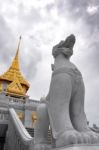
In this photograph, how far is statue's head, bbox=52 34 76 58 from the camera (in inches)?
254

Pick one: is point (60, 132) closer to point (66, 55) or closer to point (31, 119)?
point (66, 55)

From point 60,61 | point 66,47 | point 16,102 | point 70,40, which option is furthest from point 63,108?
point 16,102

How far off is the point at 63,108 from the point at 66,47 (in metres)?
1.56

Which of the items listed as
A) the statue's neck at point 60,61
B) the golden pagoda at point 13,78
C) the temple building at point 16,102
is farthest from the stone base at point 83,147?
the golden pagoda at point 13,78

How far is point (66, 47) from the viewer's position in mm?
6535

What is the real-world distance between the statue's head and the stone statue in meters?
0.05

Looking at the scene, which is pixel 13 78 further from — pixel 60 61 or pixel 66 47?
pixel 60 61

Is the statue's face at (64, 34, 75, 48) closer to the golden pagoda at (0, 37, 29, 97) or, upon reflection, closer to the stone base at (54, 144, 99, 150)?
the stone base at (54, 144, 99, 150)

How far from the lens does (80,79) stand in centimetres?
613

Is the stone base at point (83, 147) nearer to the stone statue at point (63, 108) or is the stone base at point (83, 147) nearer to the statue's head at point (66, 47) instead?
the stone statue at point (63, 108)

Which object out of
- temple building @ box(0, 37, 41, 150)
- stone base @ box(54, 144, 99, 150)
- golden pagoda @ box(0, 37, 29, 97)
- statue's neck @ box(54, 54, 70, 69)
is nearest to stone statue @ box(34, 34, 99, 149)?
statue's neck @ box(54, 54, 70, 69)

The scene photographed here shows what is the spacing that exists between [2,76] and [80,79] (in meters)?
27.0

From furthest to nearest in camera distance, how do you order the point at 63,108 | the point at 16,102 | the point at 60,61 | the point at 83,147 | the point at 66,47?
the point at 16,102, the point at 66,47, the point at 60,61, the point at 63,108, the point at 83,147

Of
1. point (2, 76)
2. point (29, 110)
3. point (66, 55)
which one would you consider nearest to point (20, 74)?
point (2, 76)
